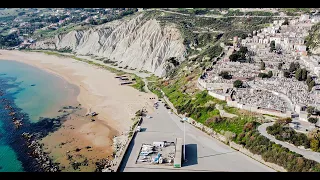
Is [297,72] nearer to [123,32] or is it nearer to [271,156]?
[271,156]

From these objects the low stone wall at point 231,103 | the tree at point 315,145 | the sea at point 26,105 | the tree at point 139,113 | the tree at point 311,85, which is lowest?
the sea at point 26,105

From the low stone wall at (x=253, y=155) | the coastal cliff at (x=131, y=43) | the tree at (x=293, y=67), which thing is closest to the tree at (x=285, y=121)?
the low stone wall at (x=253, y=155)

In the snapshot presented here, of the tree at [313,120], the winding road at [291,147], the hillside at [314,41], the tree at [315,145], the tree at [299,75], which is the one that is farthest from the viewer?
the hillside at [314,41]

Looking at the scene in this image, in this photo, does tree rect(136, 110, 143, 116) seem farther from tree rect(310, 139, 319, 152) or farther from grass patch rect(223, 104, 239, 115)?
tree rect(310, 139, 319, 152)

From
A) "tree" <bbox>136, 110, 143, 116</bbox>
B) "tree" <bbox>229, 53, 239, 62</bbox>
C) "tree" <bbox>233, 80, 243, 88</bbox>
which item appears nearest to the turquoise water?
"tree" <bbox>136, 110, 143, 116</bbox>

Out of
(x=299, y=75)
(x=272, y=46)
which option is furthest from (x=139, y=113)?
(x=272, y=46)

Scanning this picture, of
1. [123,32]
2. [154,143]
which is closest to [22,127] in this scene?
[154,143]

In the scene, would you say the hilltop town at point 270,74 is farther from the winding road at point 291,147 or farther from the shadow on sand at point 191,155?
the shadow on sand at point 191,155
